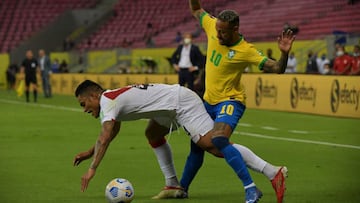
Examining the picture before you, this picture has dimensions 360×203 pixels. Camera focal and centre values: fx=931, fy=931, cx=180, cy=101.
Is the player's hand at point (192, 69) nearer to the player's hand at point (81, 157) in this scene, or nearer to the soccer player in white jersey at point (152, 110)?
the soccer player in white jersey at point (152, 110)

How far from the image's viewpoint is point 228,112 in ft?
31.9

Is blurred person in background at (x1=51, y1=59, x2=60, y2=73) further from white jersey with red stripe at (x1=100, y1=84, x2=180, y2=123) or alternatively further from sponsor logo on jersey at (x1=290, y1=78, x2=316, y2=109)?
white jersey with red stripe at (x1=100, y1=84, x2=180, y2=123)

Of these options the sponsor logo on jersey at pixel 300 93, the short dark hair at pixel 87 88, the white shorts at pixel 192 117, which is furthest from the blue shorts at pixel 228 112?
the sponsor logo on jersey at pixel 300 93

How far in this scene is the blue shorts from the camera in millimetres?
9664

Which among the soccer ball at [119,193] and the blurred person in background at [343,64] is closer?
the soccer ball at [119,193]

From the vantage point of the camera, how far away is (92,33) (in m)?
58.3

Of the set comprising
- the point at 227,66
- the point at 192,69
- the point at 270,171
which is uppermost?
the point at 227,66

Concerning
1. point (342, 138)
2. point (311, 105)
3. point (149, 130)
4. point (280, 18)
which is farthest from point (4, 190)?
point (280, 18)

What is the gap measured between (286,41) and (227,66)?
2.55ft

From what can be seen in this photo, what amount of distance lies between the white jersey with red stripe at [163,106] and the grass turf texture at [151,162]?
0.91 meters

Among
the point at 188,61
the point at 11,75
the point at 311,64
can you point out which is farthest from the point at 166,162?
the point at 11,75

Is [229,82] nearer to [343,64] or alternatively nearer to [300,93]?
[300,93]

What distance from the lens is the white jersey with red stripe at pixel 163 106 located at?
9.65 metres

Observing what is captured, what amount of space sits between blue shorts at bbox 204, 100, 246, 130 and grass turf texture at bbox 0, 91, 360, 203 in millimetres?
948
